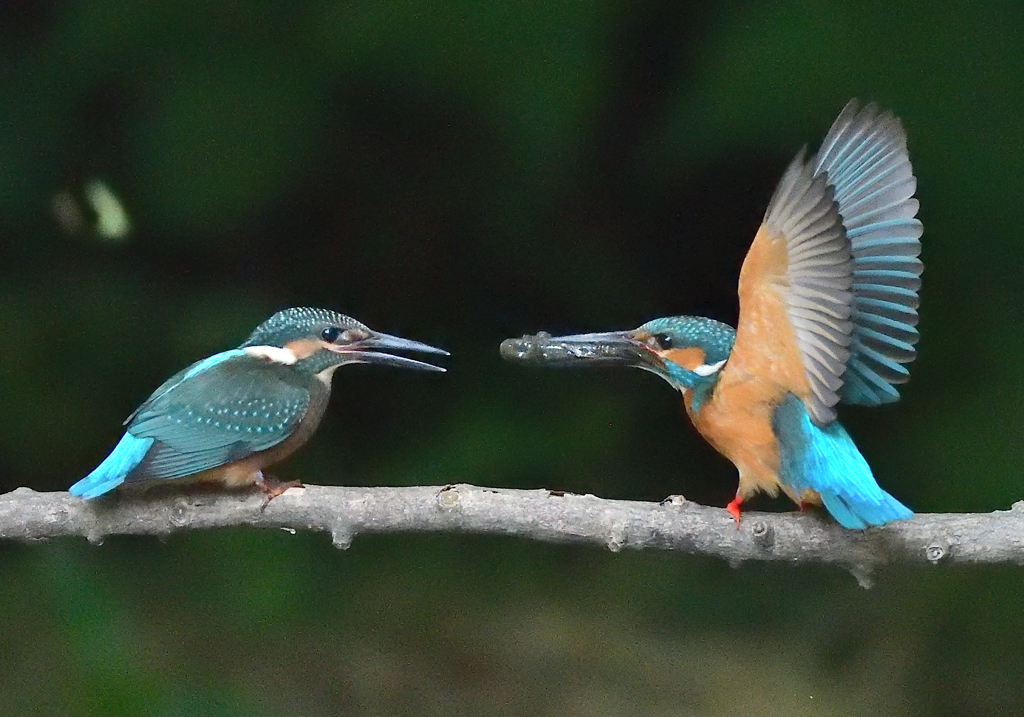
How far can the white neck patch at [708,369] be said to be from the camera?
856mm

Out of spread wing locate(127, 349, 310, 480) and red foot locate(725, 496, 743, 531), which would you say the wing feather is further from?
spread wing locate(127, 349, 310, 480)

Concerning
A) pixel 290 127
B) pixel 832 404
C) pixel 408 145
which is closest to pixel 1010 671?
pixel 832 404

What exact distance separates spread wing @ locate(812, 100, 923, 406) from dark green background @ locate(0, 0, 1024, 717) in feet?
0.73

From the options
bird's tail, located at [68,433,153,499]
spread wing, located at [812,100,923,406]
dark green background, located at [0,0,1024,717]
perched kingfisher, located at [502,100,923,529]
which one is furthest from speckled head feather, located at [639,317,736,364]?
bird's tail, located at [68,433,153,499]

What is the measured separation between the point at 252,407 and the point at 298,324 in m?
0.08

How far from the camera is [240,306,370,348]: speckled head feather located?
3.02 feet

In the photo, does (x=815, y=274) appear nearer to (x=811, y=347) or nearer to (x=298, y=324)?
(x=811, y=347)

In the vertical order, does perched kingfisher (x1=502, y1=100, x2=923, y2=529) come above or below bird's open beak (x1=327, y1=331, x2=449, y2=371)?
above

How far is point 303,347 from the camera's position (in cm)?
93

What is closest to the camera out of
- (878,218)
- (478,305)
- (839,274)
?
(839,274)

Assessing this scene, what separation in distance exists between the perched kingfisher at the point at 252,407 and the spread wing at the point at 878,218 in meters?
0.36

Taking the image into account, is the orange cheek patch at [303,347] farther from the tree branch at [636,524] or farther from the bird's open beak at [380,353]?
the tree branch at [636,524]

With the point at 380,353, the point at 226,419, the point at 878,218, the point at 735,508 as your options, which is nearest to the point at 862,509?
the point at 735,508

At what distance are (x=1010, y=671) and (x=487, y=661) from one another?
576mm
